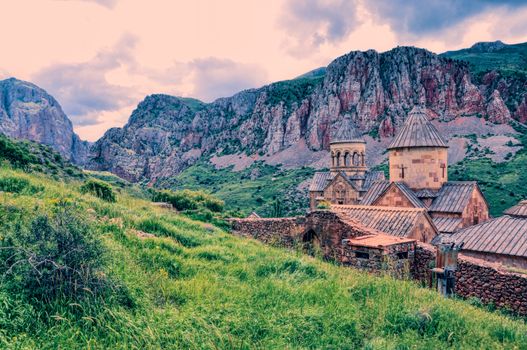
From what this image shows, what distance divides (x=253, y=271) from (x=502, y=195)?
51357 mm

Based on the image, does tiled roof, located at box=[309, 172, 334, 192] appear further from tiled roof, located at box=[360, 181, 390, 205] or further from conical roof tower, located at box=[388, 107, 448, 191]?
conical roof tower, located at box=[388, 107, 448, 191]

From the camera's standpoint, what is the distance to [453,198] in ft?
59.6

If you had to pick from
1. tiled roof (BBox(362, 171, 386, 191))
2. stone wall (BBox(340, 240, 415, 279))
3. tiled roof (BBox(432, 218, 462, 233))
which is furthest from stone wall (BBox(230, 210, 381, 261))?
tiled roof (BBox(362, 171, 386, 191))

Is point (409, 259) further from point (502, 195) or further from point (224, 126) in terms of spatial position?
point (224, 126)

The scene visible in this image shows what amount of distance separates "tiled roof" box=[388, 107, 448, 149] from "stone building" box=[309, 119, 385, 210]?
33.7 ft

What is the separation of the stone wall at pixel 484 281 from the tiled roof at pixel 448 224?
8166mm

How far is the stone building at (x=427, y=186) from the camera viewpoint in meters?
17.8

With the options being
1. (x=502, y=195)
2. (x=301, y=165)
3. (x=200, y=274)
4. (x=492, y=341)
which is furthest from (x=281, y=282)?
(x=301, y=165)

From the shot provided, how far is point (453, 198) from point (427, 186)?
1.45 metres

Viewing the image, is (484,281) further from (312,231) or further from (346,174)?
(346,174)

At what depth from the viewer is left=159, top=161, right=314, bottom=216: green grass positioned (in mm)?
62406

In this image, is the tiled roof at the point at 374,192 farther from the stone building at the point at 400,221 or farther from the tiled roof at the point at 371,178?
the tiled roof at the point at 371,178

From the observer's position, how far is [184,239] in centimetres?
784

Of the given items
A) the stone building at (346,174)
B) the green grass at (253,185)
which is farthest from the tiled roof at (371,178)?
the green grass at (253,185)
